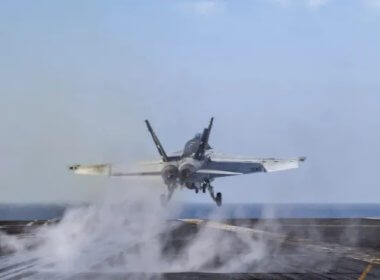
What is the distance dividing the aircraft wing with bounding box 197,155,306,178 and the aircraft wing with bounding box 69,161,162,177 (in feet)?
16.0

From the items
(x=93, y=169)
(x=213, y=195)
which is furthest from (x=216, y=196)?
(x=93, y=169)

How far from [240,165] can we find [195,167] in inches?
267

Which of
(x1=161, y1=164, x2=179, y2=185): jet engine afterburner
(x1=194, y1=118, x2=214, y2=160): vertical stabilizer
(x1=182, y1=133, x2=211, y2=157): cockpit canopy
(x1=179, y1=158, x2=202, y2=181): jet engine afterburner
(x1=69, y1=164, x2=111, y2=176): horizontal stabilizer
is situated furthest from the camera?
(x1=69, y1=164, x2=111, y2=176): horizontal stabilizer

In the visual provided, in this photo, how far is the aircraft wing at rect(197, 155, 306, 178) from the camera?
46.2 metres

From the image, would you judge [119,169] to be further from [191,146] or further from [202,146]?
[202,146]

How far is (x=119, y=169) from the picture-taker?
165 ft

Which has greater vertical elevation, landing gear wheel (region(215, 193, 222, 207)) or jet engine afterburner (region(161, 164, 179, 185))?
jet engine afterburner (region(161, 164, 179, 185))

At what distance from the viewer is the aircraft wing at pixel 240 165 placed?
46219mm

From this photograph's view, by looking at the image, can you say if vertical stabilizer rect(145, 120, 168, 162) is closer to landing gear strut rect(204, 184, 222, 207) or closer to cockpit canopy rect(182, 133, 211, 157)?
cockpit canopy rect(182, 133, 211, 157)

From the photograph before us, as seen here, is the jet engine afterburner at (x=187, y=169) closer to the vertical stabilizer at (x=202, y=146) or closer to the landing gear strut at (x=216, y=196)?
the vertical stabilizer at (x=202, y=146)

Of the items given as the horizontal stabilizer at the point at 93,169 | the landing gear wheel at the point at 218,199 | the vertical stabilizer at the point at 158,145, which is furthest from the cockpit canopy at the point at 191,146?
the horizontal stabilizer at the point at 93,169

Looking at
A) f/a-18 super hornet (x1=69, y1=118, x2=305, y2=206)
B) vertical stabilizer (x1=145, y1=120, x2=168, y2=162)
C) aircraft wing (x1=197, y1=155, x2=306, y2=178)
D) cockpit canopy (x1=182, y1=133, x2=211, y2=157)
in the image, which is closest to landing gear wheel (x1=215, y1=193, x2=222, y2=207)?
f/a-18 super hornet (x1=69, y1=118, x2=305, y2=206)

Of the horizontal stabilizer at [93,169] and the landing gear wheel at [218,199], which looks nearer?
the landing gear wheel at [218,199]

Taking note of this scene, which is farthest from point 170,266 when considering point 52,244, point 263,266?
point 52,244
